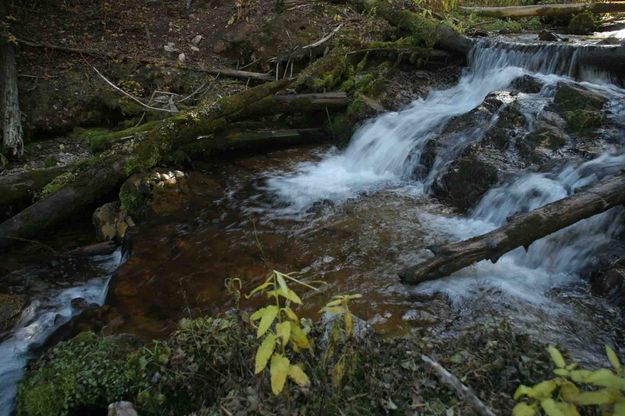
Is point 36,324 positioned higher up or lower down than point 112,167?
lower down

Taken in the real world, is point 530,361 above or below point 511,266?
above

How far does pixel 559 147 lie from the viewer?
6023 millimetres

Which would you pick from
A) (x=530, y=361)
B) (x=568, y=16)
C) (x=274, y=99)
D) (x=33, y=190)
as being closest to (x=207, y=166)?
(x=274, y=99)

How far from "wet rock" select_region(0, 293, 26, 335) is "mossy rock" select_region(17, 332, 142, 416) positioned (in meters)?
1.19

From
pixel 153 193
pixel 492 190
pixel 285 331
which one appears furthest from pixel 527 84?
pixel 285 331

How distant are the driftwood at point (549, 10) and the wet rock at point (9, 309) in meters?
13.5

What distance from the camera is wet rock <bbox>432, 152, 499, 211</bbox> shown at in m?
5.98

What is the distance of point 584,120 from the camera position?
6.15 meters

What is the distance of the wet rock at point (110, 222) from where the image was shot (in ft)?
19.2

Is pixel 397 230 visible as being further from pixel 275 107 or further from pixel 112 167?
pixel 112 167

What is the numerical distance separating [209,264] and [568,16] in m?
12.3

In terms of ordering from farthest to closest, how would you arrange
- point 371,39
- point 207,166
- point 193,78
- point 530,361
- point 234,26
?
1. point 234,26
2. point 371,39
3. point 193,78
4. point 207,166
5. point 530,361

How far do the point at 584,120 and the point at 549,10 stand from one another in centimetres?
816

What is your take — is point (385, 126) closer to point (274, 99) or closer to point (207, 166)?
point (274, 99)
